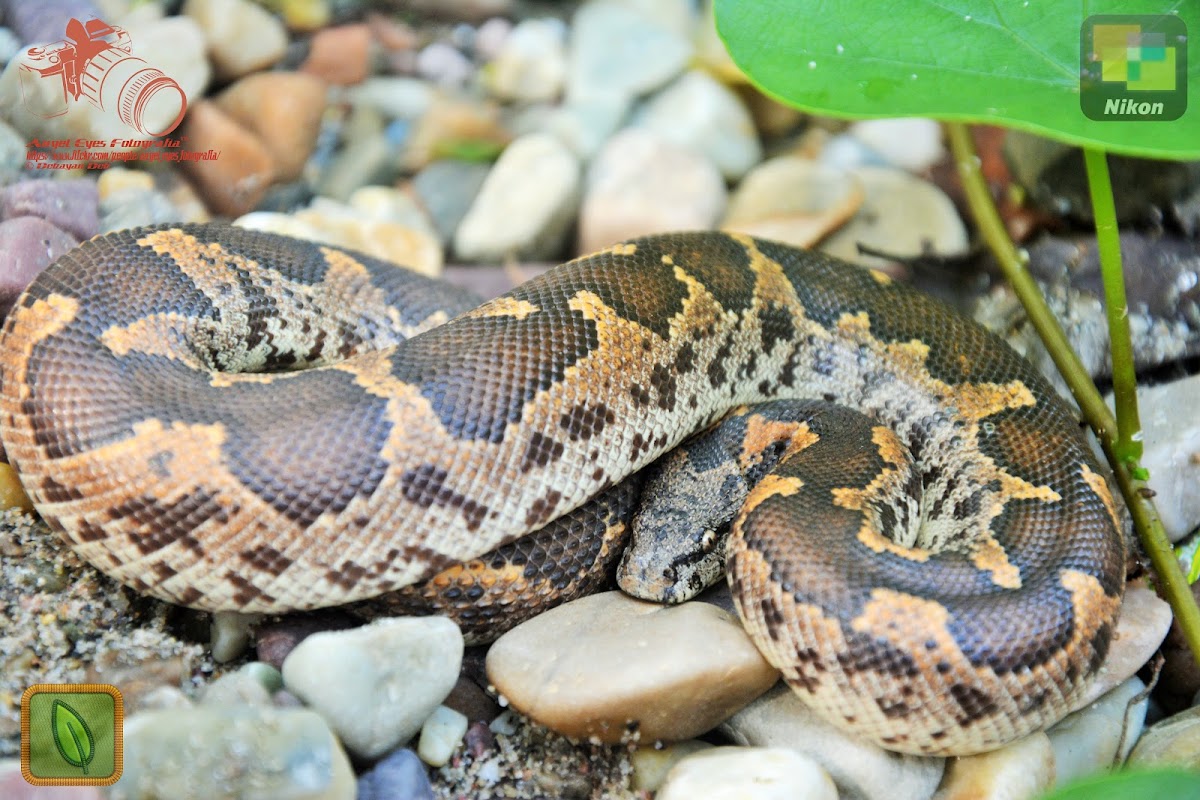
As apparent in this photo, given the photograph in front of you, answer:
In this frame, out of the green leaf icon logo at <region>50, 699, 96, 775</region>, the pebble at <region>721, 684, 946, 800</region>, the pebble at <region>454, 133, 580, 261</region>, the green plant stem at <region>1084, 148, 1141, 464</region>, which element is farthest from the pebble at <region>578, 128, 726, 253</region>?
the green leaf icon logo at <region>50, 699, 96, 775</region>

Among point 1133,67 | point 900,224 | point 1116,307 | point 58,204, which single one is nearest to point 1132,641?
point 1116,307

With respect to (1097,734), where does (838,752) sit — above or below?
above

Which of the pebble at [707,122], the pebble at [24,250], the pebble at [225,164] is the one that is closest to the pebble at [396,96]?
the pebble at [225,164]

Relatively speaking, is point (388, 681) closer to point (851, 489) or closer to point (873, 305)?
point (851, 489)

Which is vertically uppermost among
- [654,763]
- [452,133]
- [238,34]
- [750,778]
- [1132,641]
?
[238,34]

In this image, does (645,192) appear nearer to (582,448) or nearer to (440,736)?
(582,448)

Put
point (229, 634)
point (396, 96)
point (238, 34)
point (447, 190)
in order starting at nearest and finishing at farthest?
point (229, 634), point (238, 34), point (447, 190), point (396, 96)

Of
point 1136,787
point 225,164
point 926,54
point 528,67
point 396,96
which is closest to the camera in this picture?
point 1136,787

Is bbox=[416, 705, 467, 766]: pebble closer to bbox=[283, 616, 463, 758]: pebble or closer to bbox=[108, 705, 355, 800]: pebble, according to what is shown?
bbox=[283, 616, 463, 758]: pebble
